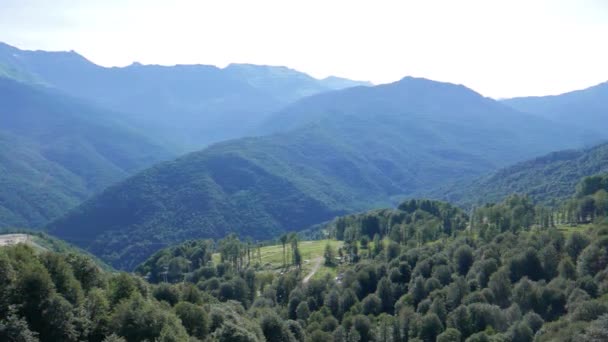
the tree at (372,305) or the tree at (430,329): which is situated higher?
the tree at (430,329)

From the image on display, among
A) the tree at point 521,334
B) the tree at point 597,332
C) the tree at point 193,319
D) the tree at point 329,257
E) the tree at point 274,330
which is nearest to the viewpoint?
the tree at point 597,332

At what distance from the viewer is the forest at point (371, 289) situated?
145ft

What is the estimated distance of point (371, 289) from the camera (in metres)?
101

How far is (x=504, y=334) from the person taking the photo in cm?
6519

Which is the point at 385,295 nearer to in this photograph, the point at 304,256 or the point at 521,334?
the point at 521,334

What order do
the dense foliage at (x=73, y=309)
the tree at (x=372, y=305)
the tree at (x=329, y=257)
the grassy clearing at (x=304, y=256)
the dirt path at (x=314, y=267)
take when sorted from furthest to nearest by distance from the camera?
the tree at (x=329, y=257) → the grassy clearing at (x=304, y=256) → the dirt path at (x=314, y=267) → the tree at (x=372, y=305) → the dense foliage at (x=73, y=309)

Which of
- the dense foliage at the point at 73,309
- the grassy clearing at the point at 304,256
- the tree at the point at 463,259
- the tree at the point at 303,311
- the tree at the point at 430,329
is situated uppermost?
the dense foliage at the point at 73,309

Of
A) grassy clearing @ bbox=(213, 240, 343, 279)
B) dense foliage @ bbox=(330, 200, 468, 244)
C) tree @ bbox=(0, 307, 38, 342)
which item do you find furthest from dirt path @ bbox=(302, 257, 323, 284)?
tree @ bbox=(0, 307, 38, 342)

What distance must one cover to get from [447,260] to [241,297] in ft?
123

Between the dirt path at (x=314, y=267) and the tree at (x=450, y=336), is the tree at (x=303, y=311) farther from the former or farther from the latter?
the tree at (x=450, y=336)

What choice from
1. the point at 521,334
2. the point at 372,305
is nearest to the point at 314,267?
the point at 372,305

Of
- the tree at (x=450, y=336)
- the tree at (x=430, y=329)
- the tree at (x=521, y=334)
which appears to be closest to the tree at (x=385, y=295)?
the tree at (x=430, y=329)

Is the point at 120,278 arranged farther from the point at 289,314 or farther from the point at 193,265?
the point at 193,265

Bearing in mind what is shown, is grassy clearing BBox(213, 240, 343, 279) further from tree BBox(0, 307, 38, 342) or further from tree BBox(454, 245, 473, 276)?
tree BBox(0, 307, 38, 342)
